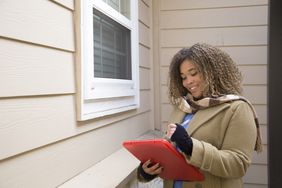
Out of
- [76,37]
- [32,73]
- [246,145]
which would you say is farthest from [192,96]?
[32,73]

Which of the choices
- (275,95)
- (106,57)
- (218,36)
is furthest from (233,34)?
(106,57)

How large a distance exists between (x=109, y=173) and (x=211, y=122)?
23.8 inches

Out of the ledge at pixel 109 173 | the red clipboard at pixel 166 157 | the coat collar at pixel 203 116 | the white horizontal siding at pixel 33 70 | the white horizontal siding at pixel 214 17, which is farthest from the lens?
the white horizontal siding at pixel 214 17

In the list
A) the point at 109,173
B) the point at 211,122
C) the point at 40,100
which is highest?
the point at 40,100

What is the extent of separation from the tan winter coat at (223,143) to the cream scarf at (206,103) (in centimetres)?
2

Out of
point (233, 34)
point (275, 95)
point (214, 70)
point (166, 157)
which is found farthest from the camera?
point (233, 34)

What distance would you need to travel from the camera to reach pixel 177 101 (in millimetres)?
1511

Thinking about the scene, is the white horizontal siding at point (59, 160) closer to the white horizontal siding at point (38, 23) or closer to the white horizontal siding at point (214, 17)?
the white horizontal siding at point (38, 23)

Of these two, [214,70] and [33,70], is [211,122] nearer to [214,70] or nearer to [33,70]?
[214,70]

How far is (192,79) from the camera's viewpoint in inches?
54.4

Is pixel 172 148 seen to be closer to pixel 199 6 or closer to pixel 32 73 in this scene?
pixel 32 73

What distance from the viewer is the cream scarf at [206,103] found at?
1.29 meters

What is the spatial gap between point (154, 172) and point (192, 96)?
0.37m

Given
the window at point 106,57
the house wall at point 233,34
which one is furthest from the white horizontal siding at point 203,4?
the window at point 106,57
